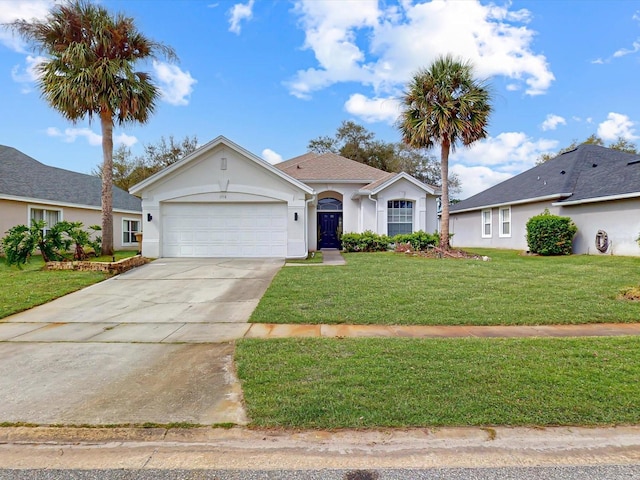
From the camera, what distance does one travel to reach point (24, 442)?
9.93ft

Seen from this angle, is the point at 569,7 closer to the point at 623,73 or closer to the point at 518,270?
the point at 623,73

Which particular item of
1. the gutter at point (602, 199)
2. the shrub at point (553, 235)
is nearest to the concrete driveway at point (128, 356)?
the shrub at point (553, 235)

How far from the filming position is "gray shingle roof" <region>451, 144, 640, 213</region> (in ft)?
49.3

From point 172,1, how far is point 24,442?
43.6 ft

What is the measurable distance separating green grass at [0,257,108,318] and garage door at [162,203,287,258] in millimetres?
3775

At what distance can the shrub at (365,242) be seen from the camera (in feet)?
57.7

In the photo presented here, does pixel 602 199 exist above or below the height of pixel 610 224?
above

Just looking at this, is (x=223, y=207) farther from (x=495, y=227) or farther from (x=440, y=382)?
(x=495, y=227)

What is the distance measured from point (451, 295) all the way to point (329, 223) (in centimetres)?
1207

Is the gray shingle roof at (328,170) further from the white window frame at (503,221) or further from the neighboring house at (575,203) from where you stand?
the neighboring house at (575,203)

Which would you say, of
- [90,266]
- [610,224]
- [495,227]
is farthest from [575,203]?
[90,266]

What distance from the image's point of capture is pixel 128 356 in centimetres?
489

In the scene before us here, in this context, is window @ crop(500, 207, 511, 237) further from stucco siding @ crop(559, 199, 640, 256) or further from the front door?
the front door

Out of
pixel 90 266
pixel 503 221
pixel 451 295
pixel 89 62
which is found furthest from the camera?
pixel 503 221
